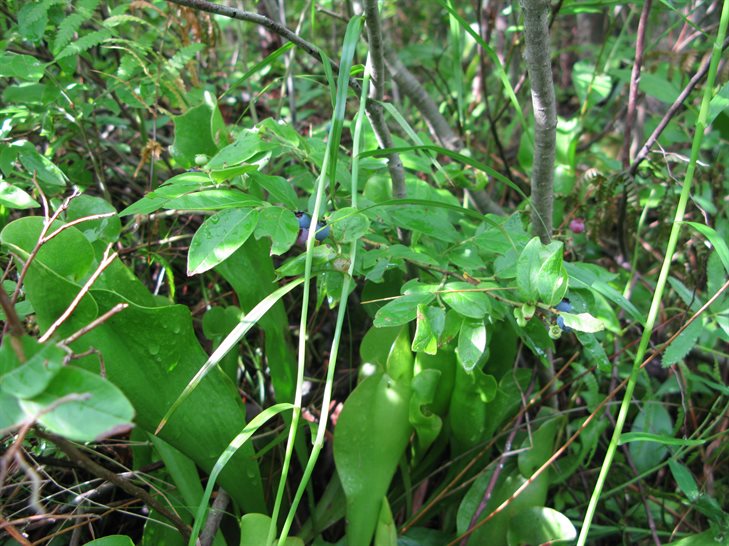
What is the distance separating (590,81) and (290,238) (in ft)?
3.12

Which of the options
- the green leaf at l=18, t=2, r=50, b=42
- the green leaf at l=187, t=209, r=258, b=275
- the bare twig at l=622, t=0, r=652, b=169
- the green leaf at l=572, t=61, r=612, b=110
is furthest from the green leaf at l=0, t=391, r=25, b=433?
the green leaf at l=572, t=61, r=612, b=110

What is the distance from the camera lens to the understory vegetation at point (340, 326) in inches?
24.7

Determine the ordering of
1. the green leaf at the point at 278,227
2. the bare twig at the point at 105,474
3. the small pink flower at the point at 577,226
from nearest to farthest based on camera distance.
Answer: the bare twig at the point at 105,474 < the green leaf at the point at 278,227 < the small pink flower at the point at 577,226

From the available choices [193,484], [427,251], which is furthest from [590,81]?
[193,484]

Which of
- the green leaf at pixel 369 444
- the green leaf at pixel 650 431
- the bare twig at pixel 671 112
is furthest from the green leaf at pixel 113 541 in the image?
Result: the bare twig at pixel 671 112

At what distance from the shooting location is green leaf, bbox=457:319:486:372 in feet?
2.07

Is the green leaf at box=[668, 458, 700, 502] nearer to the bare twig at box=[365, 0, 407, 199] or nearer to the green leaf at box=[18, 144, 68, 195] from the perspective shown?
the bare twig at box=[365, 0, 407, 199]

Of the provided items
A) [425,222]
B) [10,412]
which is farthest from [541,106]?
[10,412]

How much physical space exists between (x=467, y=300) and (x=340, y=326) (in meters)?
0.14

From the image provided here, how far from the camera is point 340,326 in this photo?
22.6 inches

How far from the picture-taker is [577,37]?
226 centimetres

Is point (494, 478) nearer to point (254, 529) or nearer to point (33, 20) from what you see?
point (254, 529)

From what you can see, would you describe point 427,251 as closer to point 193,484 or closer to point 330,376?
point 330,376

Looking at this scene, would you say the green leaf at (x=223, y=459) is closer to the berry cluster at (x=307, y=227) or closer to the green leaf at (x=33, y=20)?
the berry cluster at (x=307, y=227)
